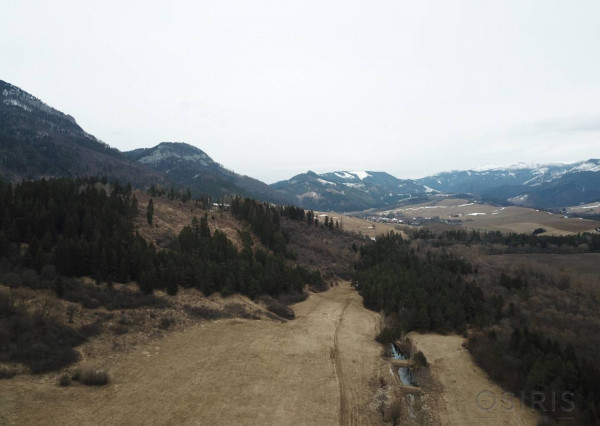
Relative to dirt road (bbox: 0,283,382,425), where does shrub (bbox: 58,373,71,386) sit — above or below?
above

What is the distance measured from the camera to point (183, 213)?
104 metres

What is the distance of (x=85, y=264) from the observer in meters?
48.3

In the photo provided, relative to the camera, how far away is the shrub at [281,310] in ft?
189

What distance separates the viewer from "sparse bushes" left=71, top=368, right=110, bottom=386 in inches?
1109

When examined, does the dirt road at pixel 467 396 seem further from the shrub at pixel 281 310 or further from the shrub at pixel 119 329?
the shrub at pixel 119 329

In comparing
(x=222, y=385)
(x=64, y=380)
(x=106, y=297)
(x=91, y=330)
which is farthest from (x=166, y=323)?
(x=64, y=380)

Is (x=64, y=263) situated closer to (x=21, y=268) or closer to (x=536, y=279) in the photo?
(x=21, y=268)

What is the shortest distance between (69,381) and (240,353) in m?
16.3

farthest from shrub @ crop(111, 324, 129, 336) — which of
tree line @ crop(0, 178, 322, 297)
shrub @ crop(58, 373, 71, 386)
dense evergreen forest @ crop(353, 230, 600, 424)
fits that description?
dense evergreen forest @ crop(353, 230, 600, 424)

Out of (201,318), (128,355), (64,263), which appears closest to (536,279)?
(201,318)

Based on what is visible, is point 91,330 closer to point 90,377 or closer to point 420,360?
point 90,377

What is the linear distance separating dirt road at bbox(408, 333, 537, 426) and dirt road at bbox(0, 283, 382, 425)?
7.17 meters

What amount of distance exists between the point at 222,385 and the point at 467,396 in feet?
78.7

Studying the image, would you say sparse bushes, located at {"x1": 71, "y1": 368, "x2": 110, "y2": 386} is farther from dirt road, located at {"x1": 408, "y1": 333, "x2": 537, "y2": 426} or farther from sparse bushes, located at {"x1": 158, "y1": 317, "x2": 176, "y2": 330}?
dirt road, located at {"x1": 408, "y1": 333, "x2": 537, "y2": 426}
